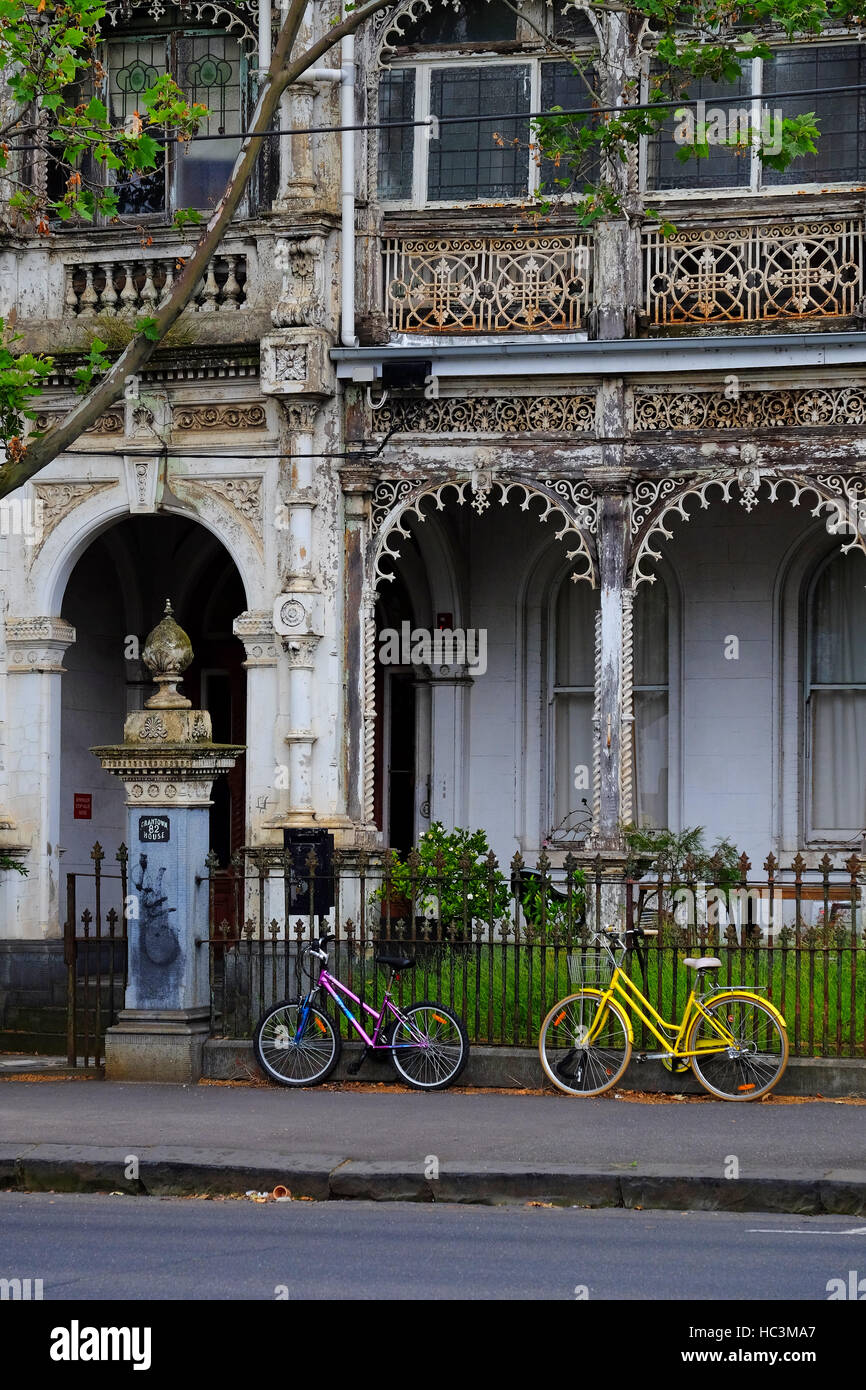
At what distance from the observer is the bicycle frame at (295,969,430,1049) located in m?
13.7

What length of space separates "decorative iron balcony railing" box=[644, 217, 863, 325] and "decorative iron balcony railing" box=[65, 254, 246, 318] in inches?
131

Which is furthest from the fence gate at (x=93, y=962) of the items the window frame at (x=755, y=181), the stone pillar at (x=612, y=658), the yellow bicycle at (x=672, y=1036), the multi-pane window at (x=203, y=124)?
the window frame at (x=755, y=181)

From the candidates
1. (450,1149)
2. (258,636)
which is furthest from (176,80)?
(450,1149)

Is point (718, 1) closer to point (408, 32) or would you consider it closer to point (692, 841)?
point (408, 32)

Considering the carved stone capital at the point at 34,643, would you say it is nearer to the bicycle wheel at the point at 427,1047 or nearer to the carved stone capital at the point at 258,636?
the carved stone capital at the point at 258,636

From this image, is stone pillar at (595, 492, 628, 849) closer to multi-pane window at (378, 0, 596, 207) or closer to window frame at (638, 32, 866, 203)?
window frame at (638, 32, 866, 203)

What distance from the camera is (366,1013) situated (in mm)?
13836

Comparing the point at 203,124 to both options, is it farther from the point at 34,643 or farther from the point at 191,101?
the point at 34,643

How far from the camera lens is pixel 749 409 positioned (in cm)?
1636

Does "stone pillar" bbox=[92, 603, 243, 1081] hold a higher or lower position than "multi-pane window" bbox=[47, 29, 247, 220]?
lower

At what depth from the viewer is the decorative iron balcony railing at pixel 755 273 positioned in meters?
16.1

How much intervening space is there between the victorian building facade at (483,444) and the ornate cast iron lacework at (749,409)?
29mm

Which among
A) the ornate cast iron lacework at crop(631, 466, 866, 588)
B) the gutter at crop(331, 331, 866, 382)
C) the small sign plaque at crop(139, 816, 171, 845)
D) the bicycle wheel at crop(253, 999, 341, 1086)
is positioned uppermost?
the gutter at crop(331, 331, 866, 382)

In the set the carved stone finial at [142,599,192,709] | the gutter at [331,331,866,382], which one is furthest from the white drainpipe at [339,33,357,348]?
the carved stone finial at [142,599,192,709]
